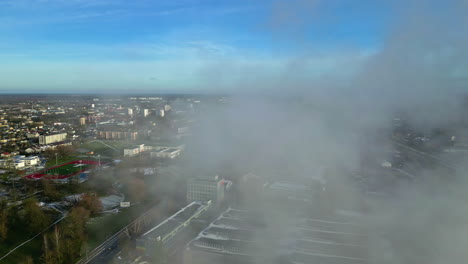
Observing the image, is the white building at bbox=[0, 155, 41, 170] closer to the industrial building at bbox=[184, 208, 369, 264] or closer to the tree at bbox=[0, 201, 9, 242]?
the tree at bbox=[0, 201, 9, 242]

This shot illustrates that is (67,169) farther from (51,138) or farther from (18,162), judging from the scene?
(51,138)

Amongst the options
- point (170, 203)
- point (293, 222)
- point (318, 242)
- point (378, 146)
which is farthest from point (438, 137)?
point (170, 203)

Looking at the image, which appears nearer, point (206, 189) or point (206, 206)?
point (206, 206)

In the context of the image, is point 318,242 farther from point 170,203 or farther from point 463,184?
point 170,203

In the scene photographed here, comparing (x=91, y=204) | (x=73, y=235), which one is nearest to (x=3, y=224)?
(x=73, y=235)

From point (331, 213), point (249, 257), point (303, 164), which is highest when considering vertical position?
point (303, 164)

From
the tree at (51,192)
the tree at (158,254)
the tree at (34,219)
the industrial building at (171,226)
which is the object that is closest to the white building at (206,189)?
the industrial building at (171,226)

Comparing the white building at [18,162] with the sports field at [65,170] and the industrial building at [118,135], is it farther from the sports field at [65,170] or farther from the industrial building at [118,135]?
the industrial building at [118,135]

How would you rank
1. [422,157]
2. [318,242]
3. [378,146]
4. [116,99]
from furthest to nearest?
[116,99] < [318,242] < [378,146] < [422,157]
